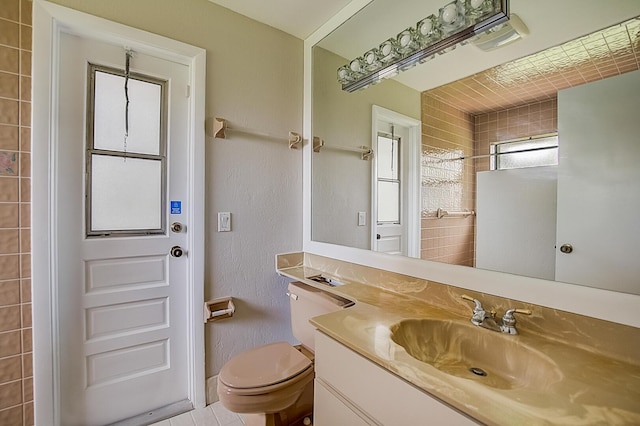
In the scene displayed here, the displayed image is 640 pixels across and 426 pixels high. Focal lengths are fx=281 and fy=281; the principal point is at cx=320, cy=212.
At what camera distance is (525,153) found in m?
1.09

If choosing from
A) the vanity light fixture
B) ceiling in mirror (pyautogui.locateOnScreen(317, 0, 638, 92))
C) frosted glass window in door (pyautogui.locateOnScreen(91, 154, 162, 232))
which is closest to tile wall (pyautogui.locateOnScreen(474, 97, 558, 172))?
ceiling in mirror (pyautogui.locateOnScreen(317, 0, 638, 92))

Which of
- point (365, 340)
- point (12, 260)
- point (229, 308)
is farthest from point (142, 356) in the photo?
point (365, 340)

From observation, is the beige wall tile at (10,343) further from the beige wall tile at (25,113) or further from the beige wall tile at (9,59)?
the beige wall tile at (9,59)

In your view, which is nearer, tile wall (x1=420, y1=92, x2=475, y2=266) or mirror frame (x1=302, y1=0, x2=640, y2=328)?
mirror frame (x1=302, y1=0, x2=640, y2=328)

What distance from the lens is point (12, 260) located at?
49.7 inches

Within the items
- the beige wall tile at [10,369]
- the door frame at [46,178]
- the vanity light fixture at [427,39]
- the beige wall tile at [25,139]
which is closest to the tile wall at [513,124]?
the vanity light fixture at [427,39]

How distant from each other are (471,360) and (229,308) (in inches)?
51.6

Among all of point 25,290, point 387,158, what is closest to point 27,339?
point 25,290

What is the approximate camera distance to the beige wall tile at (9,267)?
1244 mm

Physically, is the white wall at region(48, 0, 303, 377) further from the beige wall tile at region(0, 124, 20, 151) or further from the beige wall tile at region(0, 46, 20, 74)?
the beige wall tile at region(0, 124, 20, 151)

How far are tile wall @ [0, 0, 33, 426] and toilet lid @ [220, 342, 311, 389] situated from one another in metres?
0.92

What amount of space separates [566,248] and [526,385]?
1.58ft

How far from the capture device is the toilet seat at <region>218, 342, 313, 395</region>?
1.22 metres

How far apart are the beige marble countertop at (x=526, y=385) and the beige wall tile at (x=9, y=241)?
1.39m
